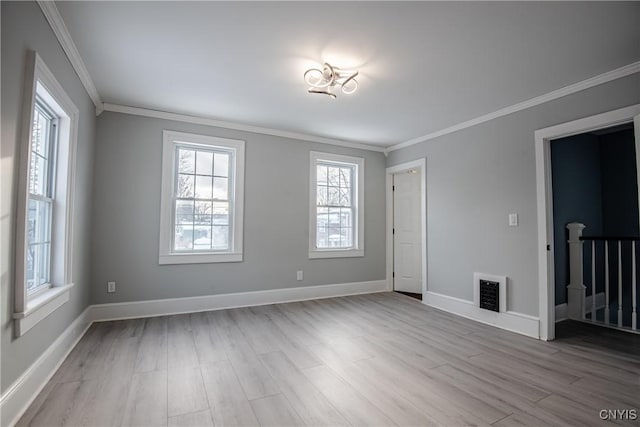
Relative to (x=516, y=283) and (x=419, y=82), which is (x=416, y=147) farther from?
(x=516, y=283)

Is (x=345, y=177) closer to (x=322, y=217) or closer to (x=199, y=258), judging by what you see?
(x=322, y=217)

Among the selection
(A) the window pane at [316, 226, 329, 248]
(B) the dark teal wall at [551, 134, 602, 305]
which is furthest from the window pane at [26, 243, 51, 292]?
(B) the dark teal wall at [551, 134, 602, 305]

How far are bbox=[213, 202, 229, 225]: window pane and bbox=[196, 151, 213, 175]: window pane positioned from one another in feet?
1.50

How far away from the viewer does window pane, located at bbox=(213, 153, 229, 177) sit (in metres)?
4.17

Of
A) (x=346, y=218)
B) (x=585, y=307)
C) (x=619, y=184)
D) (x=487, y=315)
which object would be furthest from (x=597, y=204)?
(x=346, y=218)

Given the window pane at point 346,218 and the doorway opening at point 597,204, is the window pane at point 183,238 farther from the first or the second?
the doorway opening at point 597,204

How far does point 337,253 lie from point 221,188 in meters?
2.05

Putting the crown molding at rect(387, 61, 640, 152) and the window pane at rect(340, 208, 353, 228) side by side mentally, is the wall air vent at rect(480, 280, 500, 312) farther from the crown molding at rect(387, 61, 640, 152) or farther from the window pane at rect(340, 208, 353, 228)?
the window pane at rect(340, 208, 353, 228)

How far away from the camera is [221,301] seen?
159 inches

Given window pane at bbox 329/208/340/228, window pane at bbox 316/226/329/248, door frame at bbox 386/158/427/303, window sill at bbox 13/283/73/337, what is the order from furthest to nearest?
1. window pane at bbox 329/208/340/228
2. window pane at bbox 316/226/329/248
3. door frame at bbox 386/158/427/303
4. window sill at bbox 13/283/73/337

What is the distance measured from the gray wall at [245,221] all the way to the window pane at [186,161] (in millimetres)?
267

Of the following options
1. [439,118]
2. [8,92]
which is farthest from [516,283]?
[8,92]

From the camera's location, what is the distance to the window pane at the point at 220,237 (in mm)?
4105

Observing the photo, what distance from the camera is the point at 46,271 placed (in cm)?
243
